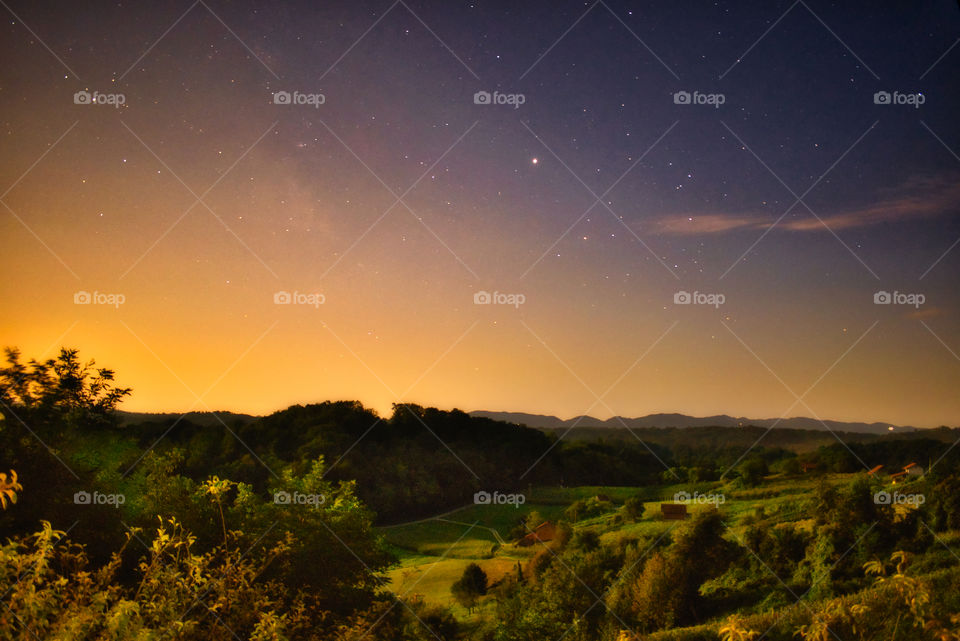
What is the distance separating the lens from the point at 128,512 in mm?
4891

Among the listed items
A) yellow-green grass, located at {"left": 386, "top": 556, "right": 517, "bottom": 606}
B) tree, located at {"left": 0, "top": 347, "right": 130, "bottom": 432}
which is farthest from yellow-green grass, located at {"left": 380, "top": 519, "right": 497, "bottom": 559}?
tree, located at {"left": 0, "top": 347, "right": 130, "bottom": 432}

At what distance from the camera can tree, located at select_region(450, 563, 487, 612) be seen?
6.44 meters

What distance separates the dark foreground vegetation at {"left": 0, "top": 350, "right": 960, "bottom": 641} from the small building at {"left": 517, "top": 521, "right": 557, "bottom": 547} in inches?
3.6

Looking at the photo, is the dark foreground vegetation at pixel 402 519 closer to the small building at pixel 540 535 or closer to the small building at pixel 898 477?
the small building at pixel 540 535

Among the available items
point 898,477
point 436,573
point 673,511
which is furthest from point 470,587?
point 898,477

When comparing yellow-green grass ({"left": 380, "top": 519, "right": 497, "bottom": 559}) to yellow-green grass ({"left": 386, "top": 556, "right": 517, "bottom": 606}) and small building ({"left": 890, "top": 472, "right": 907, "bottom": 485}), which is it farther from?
small building ({"left": 890, "top": 472, "right": 907, "bottom": 485})

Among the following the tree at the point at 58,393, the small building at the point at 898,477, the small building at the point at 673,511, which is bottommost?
the small building at the point at 673,511

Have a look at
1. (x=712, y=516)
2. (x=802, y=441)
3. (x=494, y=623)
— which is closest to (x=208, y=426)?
(x=494, y=623)

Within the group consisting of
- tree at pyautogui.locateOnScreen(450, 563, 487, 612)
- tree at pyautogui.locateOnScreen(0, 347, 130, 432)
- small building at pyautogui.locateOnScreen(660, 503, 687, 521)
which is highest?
tree at pyautogui.locateOnScreen(0, 347, 130, 432)

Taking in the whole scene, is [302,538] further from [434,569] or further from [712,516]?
[712,516]

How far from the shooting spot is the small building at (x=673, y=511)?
7871mm

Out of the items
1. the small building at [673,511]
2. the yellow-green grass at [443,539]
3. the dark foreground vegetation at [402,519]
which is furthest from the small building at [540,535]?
the small building at [673,511]

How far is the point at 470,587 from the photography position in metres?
6.57

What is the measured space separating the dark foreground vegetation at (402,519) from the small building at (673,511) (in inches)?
6.9
